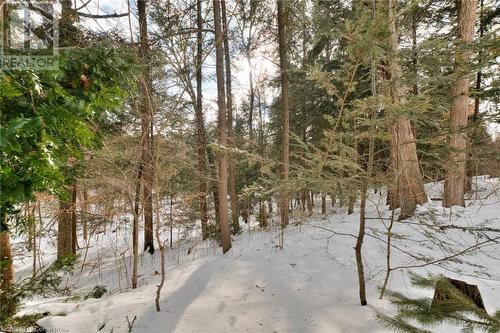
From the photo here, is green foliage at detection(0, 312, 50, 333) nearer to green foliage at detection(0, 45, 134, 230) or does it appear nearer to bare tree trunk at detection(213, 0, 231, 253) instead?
green foliage at detection(0, 45, 134, 230)

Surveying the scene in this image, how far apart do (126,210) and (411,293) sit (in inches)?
202

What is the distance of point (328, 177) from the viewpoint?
3379mm

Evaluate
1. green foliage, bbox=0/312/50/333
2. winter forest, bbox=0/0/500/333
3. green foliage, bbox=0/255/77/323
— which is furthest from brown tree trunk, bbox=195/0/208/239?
green foliage, bbox=0/312/50/333

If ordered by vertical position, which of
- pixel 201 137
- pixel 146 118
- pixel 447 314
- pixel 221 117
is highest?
pixel 221 117

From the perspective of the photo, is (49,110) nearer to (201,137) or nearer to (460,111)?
(201,137)

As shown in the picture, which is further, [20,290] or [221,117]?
[221,117]

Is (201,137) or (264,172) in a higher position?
(201,137)

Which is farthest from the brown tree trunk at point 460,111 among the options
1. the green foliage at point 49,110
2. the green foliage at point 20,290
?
the green foliage at point 20,290

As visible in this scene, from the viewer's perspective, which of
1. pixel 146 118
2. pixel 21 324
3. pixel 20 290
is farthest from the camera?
pixel 146 118

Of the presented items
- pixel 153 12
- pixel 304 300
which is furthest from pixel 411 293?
pixel 153 12

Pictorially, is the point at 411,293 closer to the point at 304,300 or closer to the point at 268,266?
the point at 304,300

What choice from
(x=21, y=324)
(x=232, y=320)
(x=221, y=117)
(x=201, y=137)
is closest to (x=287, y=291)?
(x=232, y=320)

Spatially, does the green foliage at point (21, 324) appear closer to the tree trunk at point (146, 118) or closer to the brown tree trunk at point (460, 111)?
the tree trunk at point (146, 118)

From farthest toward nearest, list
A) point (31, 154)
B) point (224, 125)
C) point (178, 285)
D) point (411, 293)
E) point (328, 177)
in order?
point (224, 125) < point (178, 285) < point (411, 293) < point (328, 177) < point (31, 154)
